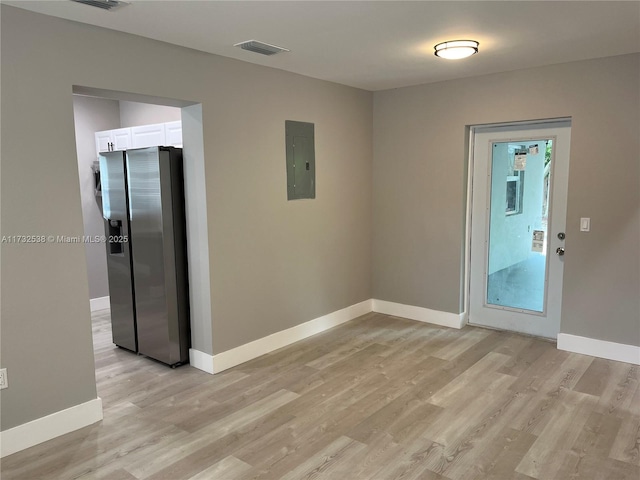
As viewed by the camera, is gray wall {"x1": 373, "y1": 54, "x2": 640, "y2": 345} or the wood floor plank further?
gray wall {"x1": 373, "y1": 54, "x2": 640, "y2": 345}

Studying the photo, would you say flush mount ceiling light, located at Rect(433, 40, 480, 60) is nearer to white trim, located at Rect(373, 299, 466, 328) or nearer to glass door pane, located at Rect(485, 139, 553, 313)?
glass door pane, located at Rect(485, 139, 553, 313)

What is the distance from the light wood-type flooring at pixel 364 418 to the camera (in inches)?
100

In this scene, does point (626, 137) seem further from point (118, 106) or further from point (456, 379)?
point (118, 106)

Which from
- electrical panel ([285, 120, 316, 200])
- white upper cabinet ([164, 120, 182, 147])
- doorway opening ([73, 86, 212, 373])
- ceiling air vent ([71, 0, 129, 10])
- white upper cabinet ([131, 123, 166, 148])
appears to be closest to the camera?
ceiling air vent ([71, 0, 129, 10])

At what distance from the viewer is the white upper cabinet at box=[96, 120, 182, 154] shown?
462 cm

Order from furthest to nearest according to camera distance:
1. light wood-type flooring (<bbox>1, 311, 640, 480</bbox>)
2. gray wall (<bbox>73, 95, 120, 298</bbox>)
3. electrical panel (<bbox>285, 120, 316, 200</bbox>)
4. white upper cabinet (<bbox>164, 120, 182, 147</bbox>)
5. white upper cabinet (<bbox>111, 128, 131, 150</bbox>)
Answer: gray wall (<bbox>73, 95, 120, 298</bbox>) → white upper cabinet (<bbox>111, 128, 131, 150</bbox>) → white upper cabinet (<bbox>164, 120, 182, 147</bbox>) → electrical panel (<bbox>285, 120, 316, 200</bbox>) → light wood-type flooring (<bbox>1, 311, 640, 480</bbox>)

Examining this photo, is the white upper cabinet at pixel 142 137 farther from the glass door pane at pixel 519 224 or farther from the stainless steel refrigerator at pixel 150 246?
the glass door pane at pixel 519 224

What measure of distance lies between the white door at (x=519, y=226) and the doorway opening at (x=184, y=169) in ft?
8.69

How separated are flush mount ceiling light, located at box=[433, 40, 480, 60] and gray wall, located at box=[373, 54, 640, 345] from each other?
1.16m

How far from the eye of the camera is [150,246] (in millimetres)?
3830

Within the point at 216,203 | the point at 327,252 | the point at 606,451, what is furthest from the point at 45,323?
the point at 606,451

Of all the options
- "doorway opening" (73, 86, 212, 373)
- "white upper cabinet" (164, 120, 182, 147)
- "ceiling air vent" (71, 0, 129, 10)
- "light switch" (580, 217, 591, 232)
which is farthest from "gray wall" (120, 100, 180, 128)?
"light switch" (580, 217, 591, 232)

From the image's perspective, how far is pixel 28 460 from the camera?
262cm

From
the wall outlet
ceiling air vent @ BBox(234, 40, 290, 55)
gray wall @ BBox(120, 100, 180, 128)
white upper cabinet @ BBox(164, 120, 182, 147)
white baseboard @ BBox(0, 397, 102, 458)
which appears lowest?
white baseboard @ BBox(0, 397, 102, 458)
